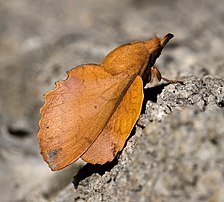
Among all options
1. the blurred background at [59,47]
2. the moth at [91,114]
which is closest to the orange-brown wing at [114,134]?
the moth at [91,114]

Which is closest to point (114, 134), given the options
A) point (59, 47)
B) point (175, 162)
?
point (175, 162)

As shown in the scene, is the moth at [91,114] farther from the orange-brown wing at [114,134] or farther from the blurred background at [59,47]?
the blurred background at [59,47]

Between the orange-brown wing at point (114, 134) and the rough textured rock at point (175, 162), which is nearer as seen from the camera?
the rough textured rock at point (175, 162)

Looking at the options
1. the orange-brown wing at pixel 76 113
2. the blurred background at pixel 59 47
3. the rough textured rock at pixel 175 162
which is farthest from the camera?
the blurred background at pixel 59 47

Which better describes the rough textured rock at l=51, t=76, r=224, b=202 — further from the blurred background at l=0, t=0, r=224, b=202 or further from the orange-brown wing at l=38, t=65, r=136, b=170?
the blurred background at l=0, t=0, r=224, b=202

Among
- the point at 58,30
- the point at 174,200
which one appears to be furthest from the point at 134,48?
the point at 58,30

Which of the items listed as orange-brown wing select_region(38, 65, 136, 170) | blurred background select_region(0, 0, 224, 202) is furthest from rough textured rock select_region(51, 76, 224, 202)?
blurred background select_region(0, 0, 224, 202)

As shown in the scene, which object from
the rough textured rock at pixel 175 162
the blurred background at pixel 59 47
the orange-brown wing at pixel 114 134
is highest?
the blurred background at pixel 59 47

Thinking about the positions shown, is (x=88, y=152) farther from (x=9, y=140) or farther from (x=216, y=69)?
(x=9, y=140)

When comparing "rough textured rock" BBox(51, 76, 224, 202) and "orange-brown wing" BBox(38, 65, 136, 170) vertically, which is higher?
"orange-brown wing" BBox(38, 65, 136, 170)

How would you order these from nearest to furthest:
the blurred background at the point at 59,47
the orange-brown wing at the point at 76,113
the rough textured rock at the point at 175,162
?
the rough textured rock at the point at 175,162, the orange-brown wing at the point at 76,113, the blurred background at the point at 59,47
